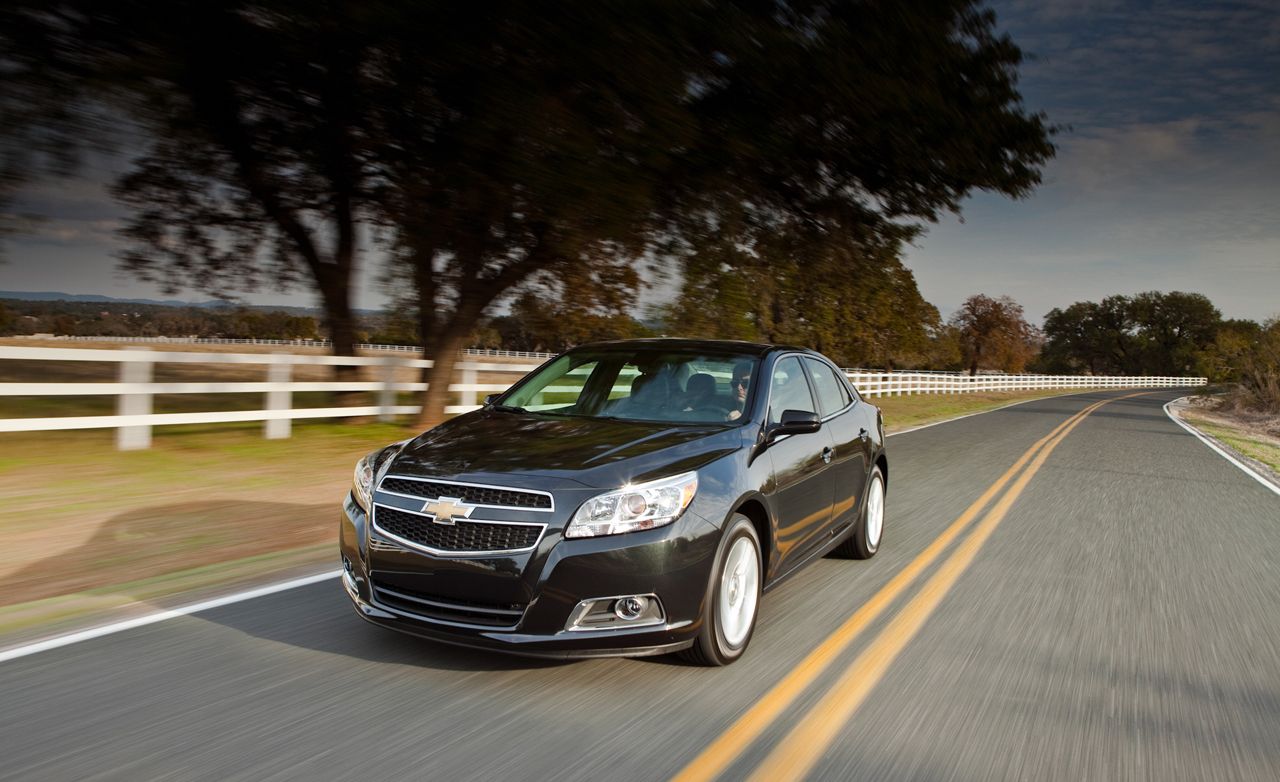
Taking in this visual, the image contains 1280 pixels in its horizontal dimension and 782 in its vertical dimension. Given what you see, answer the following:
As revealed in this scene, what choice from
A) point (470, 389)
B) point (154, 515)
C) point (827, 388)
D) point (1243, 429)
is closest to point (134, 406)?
point (154, 515)

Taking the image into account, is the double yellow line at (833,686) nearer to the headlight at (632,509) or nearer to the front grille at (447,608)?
the headlight at (632,509)

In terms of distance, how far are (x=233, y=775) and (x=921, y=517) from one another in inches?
278

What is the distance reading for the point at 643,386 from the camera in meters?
5.75

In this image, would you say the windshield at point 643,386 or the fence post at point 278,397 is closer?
the windshield at point 643,386

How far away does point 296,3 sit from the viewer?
9.38 metres

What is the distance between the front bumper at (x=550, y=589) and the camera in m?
4.03

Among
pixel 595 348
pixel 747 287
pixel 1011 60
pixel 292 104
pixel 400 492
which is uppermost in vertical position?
pixel 1011 60

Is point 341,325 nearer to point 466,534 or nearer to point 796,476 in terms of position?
point 796,476

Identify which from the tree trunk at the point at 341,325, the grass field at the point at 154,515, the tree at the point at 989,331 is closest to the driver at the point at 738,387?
the grass field at the point at 154,515

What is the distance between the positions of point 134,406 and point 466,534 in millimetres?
8154

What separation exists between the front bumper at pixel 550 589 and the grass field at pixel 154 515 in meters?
2.07

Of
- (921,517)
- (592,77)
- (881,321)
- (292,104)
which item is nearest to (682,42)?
(592,77)

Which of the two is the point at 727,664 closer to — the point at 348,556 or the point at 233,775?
the point at 348,556

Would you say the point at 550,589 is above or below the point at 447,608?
above
